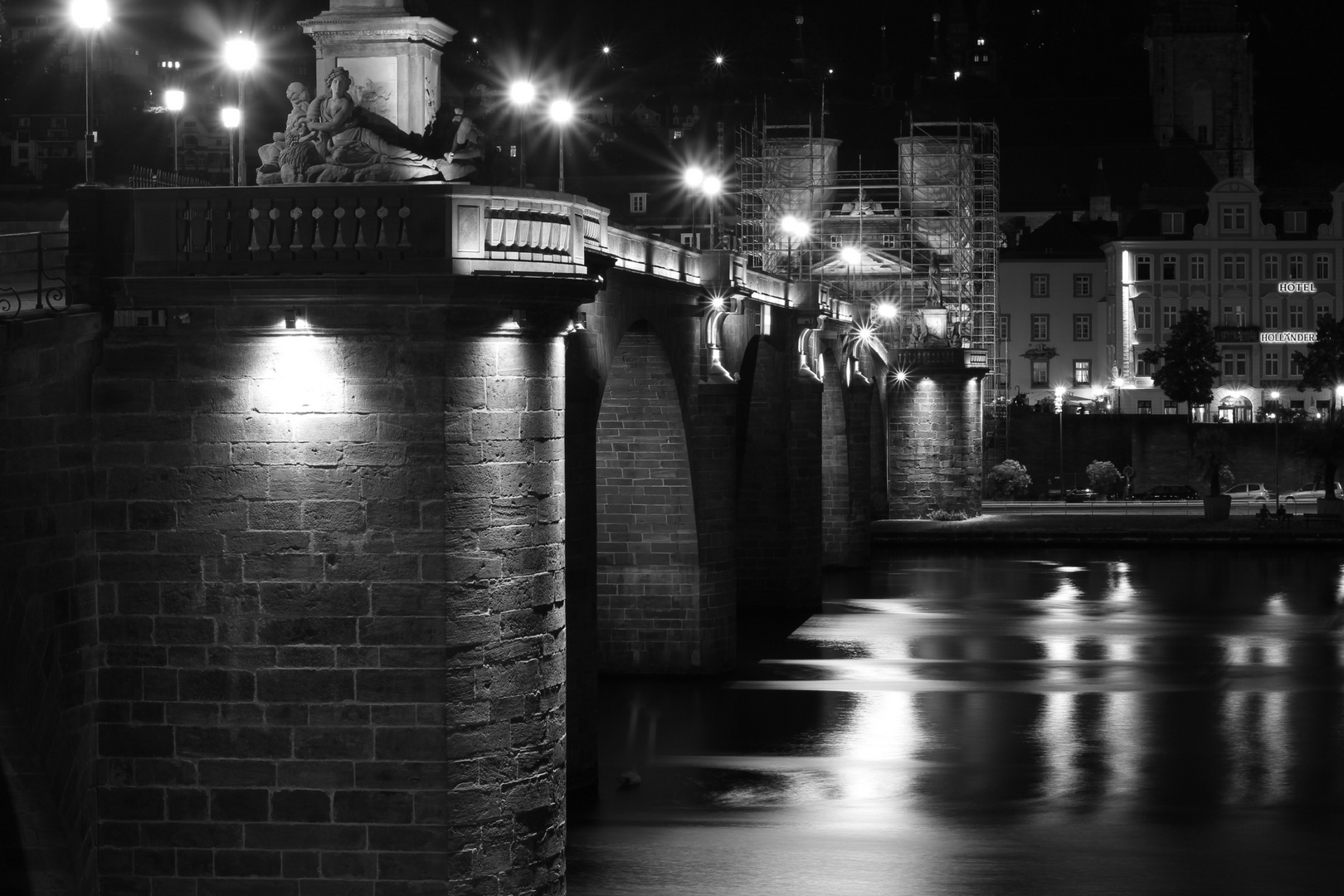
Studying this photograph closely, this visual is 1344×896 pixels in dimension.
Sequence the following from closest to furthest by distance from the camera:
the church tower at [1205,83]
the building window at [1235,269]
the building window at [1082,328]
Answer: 1. the building window at [1235,269]
2. the building window at [1082,328]
3. the church tower at [1205,83]

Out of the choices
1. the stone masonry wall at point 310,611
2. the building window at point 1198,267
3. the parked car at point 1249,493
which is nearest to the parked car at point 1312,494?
the parked car at point 1249,493

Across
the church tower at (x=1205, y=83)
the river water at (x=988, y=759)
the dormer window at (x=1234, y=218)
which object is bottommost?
the river water at (x=988, y=759)

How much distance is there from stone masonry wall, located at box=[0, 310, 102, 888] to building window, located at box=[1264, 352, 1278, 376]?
94.1m

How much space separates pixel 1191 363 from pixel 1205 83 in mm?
52877

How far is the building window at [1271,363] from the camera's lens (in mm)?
108062

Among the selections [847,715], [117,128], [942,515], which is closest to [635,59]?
[942,515]

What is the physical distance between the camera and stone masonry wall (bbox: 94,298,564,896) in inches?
805

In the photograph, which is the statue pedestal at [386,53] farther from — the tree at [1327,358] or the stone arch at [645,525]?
the tree at [1327,358]

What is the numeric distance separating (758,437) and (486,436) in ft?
94.3

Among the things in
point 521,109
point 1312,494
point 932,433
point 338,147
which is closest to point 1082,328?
point 1312,494

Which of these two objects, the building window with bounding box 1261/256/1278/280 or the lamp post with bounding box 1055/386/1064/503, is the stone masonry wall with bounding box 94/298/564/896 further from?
the building window with bounding box 1261/256/1278/280

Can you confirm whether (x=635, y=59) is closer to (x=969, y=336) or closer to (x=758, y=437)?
(x=969, y=336)

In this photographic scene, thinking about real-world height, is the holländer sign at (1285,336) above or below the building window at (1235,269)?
below

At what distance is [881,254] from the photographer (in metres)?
89.1
